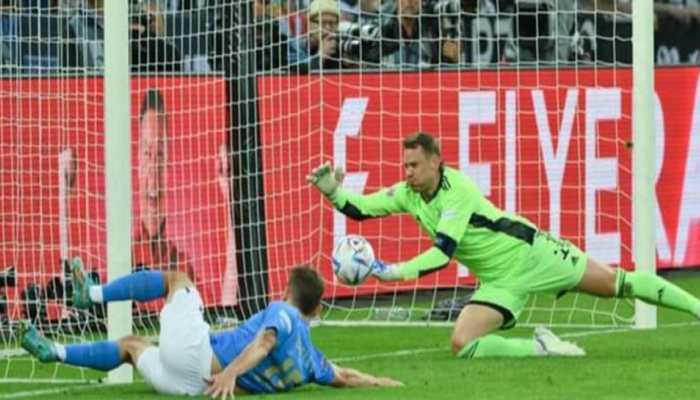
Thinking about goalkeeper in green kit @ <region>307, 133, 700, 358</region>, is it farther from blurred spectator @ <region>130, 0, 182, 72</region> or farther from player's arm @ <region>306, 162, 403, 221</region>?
blurred spectator @ <region>130, 0, 182, 72</region>

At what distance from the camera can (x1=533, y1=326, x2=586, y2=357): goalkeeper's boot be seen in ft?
46.9

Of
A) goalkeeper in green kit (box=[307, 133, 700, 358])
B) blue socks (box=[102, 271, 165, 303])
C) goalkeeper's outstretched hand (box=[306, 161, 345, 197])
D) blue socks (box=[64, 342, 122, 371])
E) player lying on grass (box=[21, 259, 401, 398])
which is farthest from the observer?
goalkeeper's outstretched hand (box=[306, 161, 345, 197])

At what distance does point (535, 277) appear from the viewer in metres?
14.6

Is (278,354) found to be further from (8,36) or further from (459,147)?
(459,147)

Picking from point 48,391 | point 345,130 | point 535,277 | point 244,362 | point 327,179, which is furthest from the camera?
point 345,130

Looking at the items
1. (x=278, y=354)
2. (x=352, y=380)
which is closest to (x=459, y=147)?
(x=352, y=380)

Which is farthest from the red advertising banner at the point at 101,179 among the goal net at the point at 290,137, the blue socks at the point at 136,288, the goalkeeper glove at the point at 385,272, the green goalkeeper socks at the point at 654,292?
the green goalkeeper socks at the point at 654,292

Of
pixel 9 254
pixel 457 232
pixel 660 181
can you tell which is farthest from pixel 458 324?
pixel 660 181

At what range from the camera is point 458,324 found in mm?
14492

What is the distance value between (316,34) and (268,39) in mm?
437

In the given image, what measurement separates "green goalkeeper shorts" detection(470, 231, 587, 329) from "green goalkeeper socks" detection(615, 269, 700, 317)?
281 millimetres

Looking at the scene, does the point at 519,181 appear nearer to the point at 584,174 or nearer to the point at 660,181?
the point at 584,174

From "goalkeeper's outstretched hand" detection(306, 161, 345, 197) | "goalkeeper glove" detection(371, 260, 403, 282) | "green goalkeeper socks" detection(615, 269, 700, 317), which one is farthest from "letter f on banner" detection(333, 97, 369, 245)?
"goalkeeper glove" detection(371, 260, 403, 282)

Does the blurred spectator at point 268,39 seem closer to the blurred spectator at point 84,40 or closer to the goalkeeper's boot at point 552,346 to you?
the blurred spectator at point 84,40
